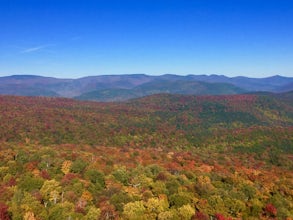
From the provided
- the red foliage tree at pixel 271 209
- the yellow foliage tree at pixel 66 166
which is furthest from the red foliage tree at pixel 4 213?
the red foliage tree at pixel 271 209

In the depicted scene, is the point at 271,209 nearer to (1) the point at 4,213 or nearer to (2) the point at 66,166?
(2) the point at 66,166

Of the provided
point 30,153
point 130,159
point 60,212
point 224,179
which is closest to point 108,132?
point 130,159

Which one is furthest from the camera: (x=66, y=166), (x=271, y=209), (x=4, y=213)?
(x=66, y=166)

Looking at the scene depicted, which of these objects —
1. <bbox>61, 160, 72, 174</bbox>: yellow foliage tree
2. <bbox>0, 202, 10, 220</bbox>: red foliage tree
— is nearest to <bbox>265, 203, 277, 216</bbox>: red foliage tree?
<bbox>61, 160, 72, 174</bbox>: yellow foliage tree

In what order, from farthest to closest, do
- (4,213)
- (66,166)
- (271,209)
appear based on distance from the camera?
(66,166)
(271,209)
(4,213)

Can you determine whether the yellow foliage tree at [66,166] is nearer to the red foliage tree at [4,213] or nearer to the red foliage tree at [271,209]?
the red foliage tree at [4,213]

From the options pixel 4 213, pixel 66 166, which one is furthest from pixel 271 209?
pixel 4 213

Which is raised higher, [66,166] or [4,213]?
[4,213]

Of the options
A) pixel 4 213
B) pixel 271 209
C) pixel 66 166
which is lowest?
pixel 271 209

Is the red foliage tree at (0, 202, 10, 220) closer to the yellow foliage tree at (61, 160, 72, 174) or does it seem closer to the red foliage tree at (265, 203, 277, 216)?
the yellow foliage tree at (61, 160, 72, 174)

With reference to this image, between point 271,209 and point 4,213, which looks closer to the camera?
point 4,213

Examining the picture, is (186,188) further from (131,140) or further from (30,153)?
(131,140)
